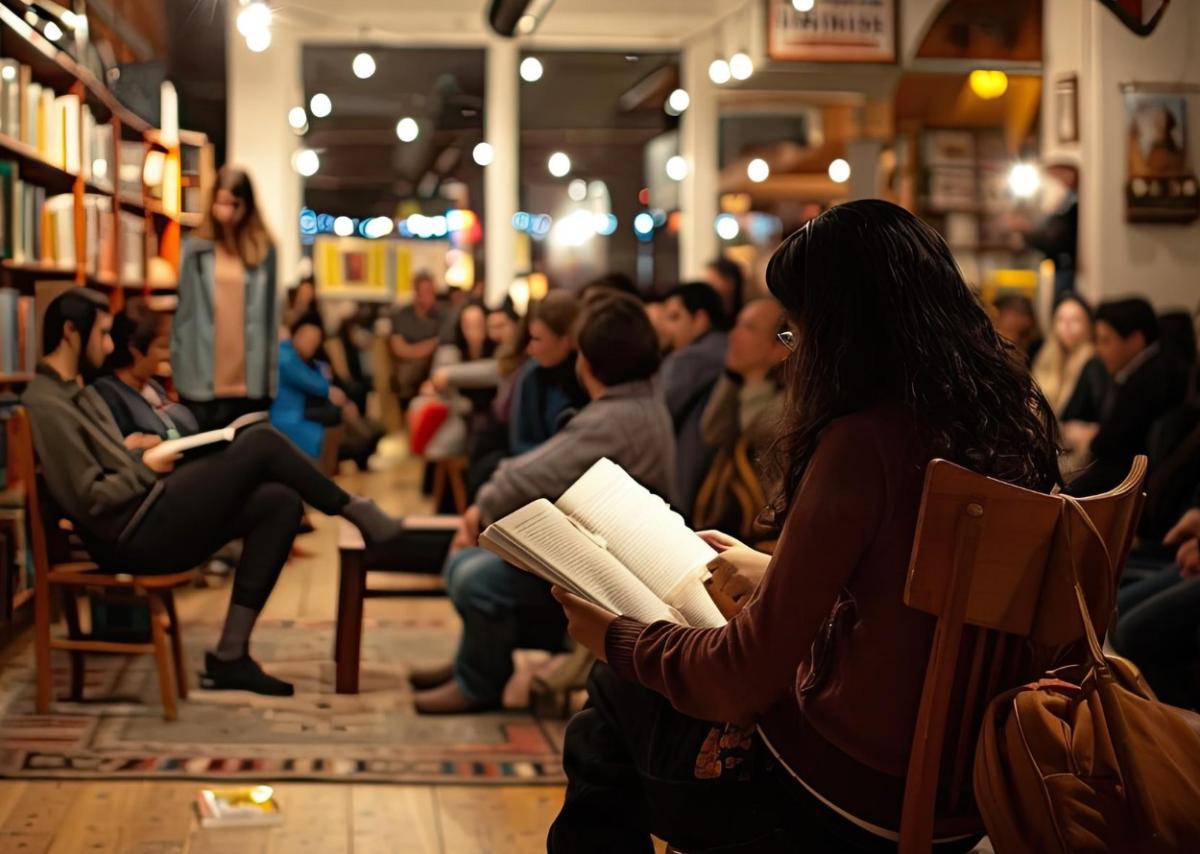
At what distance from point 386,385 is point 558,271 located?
12.5 ft

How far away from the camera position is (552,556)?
1977 mm

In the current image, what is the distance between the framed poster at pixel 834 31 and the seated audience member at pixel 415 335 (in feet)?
5.02

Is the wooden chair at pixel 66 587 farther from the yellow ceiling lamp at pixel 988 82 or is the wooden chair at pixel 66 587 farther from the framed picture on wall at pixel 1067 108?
the yellow ceiling lamp at pixel 988 82

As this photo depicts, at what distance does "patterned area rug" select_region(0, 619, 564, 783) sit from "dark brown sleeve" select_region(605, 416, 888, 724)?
4.09 ft

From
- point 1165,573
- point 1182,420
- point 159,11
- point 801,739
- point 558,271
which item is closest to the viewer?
point 801,739

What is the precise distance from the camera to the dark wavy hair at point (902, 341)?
69.0 inches

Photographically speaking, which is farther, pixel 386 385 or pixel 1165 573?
pixel 1165 573

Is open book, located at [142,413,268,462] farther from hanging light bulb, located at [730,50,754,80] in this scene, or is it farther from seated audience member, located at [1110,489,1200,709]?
hanging light bulb, located at [730,50,754,80]

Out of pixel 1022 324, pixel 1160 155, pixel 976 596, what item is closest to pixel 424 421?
pixel 976 596

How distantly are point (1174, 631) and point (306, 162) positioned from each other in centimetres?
228

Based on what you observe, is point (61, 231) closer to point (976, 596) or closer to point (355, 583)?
point (355, 583)

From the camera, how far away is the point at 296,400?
281 centimetres

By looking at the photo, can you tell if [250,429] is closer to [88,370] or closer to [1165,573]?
[88,370]

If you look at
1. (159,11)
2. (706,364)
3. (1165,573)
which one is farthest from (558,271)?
(159,11)
